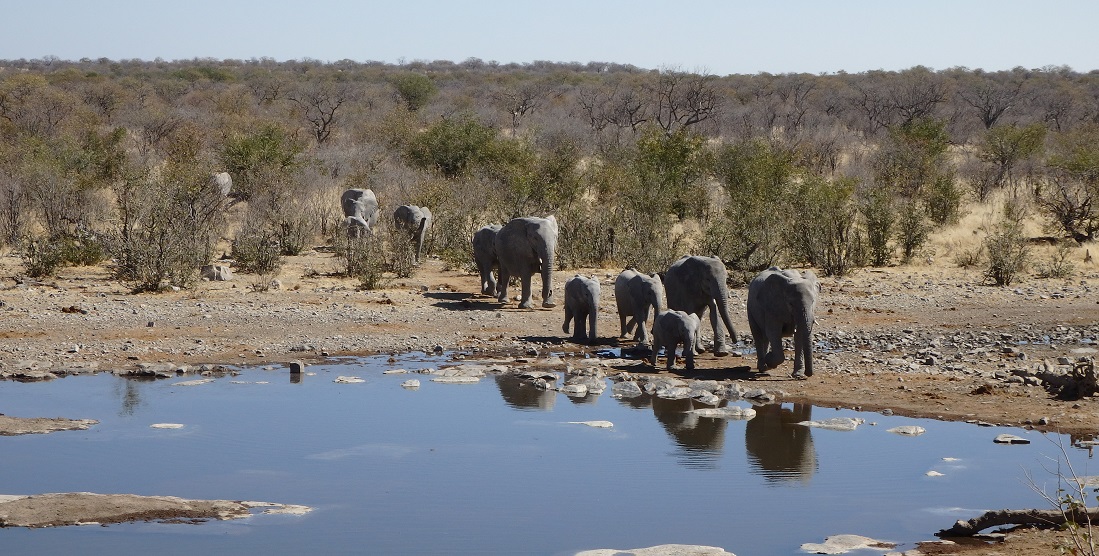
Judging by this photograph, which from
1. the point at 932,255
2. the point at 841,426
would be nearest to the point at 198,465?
the point at 841,426

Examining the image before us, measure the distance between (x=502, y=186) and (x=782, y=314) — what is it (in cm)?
1480

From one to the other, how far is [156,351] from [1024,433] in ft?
34.1

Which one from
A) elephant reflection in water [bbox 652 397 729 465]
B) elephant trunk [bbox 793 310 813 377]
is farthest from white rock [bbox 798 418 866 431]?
elephant trunk [bbox 793 310 813 377]

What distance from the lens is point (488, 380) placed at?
1428 cm

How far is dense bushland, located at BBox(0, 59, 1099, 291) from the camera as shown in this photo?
21969 mm

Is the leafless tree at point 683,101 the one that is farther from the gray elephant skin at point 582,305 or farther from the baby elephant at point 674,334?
the baby elephant at point 674,334

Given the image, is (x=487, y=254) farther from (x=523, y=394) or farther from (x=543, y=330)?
(x=523, y=394)

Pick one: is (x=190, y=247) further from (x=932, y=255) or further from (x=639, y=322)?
(x=932, y=255)

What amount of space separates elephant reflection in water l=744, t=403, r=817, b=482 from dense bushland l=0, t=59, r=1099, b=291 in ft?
29.1

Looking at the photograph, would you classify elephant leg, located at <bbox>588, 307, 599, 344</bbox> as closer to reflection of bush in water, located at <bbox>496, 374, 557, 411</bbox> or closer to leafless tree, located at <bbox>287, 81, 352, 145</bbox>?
reflection of bush in water, located at <bbox>496, 374, 557, 411</bbox>

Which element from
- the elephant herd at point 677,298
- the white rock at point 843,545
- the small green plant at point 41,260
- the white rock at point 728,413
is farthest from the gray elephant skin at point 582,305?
Result: the small green plant at point 41,260

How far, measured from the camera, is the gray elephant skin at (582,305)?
16000mm

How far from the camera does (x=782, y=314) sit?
13594 millimetres

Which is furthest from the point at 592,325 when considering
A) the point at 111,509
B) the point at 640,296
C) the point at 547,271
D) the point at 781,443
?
the point at 111,509
